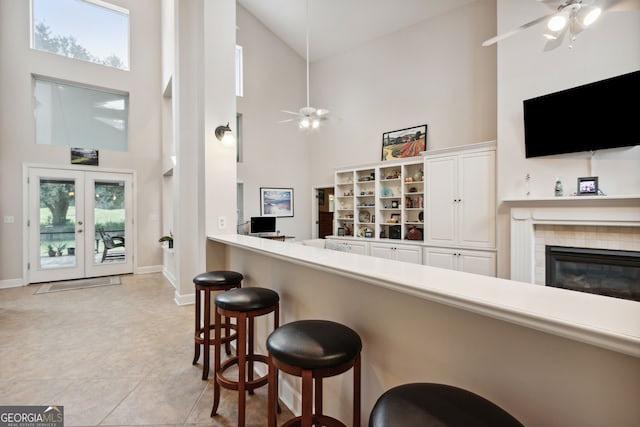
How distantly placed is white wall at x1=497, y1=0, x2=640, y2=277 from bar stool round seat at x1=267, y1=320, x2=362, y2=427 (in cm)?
383

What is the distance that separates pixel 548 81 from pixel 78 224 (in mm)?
7951

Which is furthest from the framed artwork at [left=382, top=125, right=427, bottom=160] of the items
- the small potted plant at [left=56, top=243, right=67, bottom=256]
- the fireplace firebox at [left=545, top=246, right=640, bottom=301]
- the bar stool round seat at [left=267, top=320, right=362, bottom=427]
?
the small potted plant at [left=56, top=243, right=67, bottom=256]

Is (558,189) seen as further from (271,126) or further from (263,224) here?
(271,126)

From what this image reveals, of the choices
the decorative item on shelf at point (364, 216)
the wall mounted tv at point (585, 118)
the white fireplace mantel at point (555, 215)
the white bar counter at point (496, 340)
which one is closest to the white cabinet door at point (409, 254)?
the decorative item on shelf at point (364, 216)

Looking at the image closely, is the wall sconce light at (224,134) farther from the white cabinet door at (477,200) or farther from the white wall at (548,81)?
the white wall at (548,81)

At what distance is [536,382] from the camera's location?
0.85 metres

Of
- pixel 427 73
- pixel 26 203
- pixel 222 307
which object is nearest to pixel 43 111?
pixel 26 203

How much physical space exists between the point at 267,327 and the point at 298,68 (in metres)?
7.46

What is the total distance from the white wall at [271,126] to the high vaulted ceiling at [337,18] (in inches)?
13.6

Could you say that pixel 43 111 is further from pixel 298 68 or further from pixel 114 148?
pixel 298 68

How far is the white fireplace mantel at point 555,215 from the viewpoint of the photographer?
3.16m

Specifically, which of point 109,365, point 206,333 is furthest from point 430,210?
point 109,365

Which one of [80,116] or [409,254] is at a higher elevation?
[80,116]

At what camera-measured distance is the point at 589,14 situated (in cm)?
210
